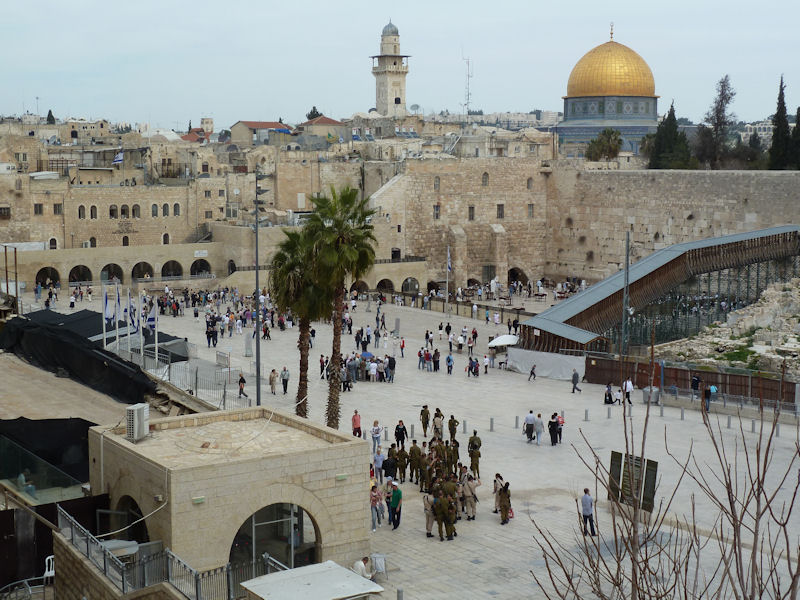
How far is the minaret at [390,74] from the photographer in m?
86.6

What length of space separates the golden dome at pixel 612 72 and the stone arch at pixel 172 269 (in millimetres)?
33308

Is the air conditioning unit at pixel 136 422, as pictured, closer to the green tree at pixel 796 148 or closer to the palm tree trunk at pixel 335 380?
the palm tree trunk at pixel 335 380

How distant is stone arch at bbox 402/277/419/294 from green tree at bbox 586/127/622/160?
18872 millimetres

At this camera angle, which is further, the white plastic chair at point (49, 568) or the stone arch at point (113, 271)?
the stone arch at point (113, 271)

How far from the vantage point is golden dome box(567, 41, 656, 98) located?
69.5m

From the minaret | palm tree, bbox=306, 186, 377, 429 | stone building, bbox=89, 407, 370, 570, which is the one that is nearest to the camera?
stone building, bbox=89, 407, 370, 570

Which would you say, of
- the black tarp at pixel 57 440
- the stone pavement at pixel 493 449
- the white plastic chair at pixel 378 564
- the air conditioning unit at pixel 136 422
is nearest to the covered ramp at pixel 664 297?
the stone pavement at pixel 493 449

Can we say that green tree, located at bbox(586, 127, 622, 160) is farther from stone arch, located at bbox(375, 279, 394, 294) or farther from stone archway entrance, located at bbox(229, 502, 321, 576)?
stone archway entrance, located at bbox(229, 502, 321, 576)

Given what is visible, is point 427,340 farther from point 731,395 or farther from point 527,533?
point 527,533

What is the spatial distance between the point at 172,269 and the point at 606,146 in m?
27.4

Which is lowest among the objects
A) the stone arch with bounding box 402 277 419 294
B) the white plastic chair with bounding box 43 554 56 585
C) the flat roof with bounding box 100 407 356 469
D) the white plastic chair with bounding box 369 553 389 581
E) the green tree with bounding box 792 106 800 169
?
the white plastic chair with bounding box 43 554 56 585

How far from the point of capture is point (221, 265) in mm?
49438

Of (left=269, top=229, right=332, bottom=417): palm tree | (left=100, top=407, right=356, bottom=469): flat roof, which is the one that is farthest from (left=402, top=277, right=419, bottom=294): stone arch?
(left=100, top=407, right=356, bottom=469): flat roof

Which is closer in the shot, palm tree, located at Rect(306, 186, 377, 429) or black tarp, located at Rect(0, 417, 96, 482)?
black tarp, located at Rect(0, 417, 96, 482)
